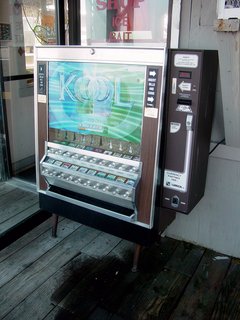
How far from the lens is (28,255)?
7.77 feet

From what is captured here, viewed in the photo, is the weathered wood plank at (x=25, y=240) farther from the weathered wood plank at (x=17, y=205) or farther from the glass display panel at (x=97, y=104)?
the glass display panel at (x=97, y=104)

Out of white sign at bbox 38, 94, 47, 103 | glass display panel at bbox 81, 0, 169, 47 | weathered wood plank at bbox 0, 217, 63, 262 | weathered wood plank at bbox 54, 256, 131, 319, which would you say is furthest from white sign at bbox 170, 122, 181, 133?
weathered wood plank at bbox 0, 217, 63, 262

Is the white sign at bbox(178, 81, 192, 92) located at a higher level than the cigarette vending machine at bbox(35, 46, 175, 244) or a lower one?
higher

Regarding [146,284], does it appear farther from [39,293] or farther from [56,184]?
[56,184]

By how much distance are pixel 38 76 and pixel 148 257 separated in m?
1.44

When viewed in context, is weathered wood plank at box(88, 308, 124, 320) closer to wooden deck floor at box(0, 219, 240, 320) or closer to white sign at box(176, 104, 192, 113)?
wooden deck floor at box(0, 219, 240, 320)

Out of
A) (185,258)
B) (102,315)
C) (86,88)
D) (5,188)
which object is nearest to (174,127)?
(86,88)

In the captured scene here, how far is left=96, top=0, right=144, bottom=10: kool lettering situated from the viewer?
7.77 feet

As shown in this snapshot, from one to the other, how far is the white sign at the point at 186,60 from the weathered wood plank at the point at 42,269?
144 centimetres

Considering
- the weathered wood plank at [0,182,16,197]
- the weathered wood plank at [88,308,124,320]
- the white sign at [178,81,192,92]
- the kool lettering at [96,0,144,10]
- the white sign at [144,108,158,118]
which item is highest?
the kool lettering at [96,0,144,10]

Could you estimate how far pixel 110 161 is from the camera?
2051 millimetres

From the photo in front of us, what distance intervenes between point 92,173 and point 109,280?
68 cm

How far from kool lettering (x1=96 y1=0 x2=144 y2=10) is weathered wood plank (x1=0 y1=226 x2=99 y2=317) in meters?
1.70

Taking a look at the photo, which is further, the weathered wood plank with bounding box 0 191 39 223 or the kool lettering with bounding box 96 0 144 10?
the weathered wood plank with bounding box 0 191 39 223
